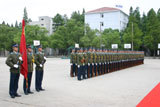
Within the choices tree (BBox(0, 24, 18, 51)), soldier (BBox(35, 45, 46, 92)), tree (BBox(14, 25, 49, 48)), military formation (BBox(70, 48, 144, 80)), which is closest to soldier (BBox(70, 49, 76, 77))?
military formation (BBox(70, 48, 144, 80))

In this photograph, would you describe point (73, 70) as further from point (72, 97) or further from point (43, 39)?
point (43, 39)

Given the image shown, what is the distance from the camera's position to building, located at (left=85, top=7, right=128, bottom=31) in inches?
2132

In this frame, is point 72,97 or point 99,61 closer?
point 72,97

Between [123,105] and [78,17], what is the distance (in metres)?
59.9

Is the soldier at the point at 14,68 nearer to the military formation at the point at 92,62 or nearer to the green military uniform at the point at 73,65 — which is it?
the military formation at the point at 92,62

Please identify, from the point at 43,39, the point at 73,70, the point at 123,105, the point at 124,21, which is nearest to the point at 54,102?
the point at 123,105

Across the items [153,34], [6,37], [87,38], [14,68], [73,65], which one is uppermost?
[6,37]

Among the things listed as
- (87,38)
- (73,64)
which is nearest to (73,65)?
(73,64)

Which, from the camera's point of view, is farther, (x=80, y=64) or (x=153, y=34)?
(x=153, y=34)

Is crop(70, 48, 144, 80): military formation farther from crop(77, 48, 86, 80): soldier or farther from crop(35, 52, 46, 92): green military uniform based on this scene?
crop(35, 52, 46, 92): green military uniform

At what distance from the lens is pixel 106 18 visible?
55.8 meters

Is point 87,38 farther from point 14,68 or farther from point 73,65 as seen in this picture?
point 14,68

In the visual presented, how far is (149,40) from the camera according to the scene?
144ft

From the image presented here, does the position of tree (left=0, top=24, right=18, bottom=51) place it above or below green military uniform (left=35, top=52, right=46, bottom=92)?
above
